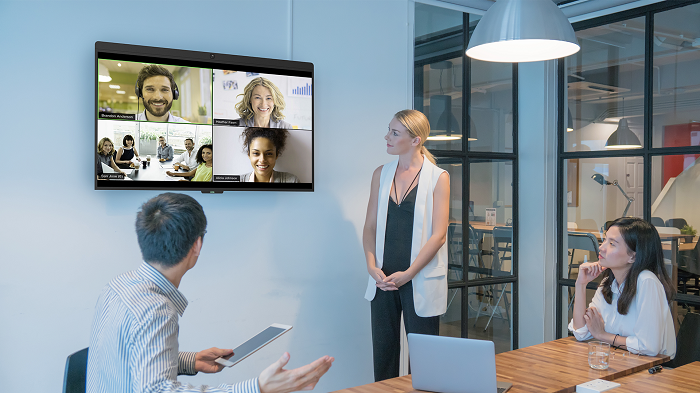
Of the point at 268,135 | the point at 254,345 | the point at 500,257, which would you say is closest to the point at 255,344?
the point at 254,345

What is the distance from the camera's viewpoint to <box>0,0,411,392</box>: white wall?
2.82 meters

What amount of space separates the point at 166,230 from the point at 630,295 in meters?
2.22

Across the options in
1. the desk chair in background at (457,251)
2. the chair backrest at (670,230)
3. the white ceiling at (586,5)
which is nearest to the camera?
the chair backrest at (670,230)

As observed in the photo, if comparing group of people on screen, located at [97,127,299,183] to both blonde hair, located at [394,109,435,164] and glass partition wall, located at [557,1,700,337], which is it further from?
glass partition wall, located at [557,1,700,337]

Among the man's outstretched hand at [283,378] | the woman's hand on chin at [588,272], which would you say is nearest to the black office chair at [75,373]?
the man's outstretched hand at [283,378]

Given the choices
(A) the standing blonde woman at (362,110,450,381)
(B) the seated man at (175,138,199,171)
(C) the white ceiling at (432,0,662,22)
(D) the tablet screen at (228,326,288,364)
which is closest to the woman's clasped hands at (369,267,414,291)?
(A) the standing blonde woman at (362,110,450,381)

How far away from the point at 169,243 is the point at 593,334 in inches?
81.7

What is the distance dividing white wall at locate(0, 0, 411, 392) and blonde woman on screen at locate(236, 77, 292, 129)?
0.76 feet

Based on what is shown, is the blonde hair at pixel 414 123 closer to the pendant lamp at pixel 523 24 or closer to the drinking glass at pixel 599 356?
the pendant lamp at pixel 523 24

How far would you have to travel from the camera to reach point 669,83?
13.5ft

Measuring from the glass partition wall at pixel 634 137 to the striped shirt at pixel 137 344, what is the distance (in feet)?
12.2

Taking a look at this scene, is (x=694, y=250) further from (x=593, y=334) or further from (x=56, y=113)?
(x=56, y=113)

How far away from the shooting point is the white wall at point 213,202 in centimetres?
282

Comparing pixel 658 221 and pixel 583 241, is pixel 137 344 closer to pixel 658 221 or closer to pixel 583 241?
pixel 658 221
